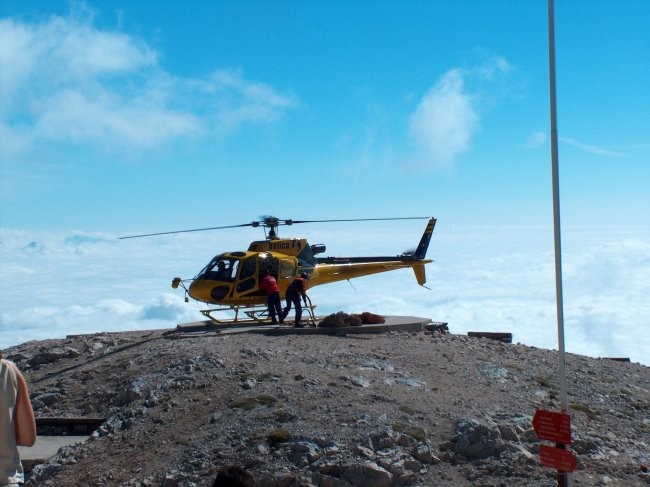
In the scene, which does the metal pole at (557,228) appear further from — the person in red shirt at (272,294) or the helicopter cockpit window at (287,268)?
the helicopter cockpit window at (287,268)

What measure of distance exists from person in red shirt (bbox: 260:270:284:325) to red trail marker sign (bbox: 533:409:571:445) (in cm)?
1192

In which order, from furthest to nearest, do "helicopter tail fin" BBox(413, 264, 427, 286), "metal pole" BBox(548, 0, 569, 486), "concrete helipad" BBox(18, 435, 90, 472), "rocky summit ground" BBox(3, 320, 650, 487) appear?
"helicopter tail fin" BBox(413, 264, 427, 286) → "concrete helipad" BBox(18, 435, 90, 472) → "rocky summit ground" BBox(3, 320, 650, 487) → "metal pole" BBox(548, 0, 569, 486)

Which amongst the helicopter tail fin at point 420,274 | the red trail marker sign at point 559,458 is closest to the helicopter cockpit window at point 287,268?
the helicopter tail fin at point 420,274

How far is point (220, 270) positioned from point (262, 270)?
48.0 inches

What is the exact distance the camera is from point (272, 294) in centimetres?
2183

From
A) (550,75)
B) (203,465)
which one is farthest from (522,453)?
(550,75)

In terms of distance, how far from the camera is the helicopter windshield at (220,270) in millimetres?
21891

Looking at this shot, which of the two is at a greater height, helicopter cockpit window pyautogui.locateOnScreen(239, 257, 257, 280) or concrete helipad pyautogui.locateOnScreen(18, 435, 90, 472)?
helicopter cockpit window pyautogui.locateOnScreen(239, 257, 257, 280)

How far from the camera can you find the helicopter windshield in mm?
21891

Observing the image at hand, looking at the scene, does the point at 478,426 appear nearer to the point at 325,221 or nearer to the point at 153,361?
the point at 153,361

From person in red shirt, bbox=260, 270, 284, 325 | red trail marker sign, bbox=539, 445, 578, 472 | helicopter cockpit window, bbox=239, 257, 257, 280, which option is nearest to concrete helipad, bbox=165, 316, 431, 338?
person in red shirt, bbox=260, 270, 284, 325

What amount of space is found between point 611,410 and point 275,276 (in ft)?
33.3

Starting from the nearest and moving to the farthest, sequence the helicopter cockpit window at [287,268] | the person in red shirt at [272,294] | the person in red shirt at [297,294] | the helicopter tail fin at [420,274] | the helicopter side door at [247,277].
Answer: the person in red shirt at [297,294] → the person in red shirt at [272,294] → the helicopter side door at [247,277] → the helicopter cockpit window at [287,268] → the helicopter tail fin at [420,274]

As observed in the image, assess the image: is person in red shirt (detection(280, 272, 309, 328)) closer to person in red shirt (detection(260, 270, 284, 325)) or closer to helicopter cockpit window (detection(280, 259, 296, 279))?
person in red shirt (detection(260, 270, 284, 325))
